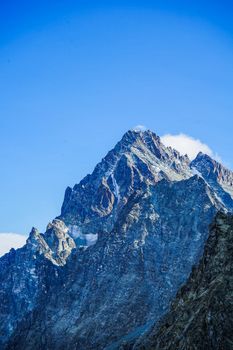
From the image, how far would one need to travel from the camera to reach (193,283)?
8562cm

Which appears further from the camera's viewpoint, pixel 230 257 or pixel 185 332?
pixel 230 257

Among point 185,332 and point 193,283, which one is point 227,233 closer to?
point 193,283

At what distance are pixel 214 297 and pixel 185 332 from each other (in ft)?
17.2

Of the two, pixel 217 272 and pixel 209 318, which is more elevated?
pixel 217 272

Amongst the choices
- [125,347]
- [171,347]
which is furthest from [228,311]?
[125,347]

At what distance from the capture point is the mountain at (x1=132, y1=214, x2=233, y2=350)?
67.0 m

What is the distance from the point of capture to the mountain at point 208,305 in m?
67.0

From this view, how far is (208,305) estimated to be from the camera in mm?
70562

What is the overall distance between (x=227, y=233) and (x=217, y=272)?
7.94m

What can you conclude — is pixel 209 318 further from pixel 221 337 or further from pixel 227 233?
pixel 227 233

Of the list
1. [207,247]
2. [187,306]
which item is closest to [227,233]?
[207,247]

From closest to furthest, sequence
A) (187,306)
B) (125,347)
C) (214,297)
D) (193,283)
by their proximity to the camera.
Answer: (214,297) → (187,306) → (193,283) → (125,347)

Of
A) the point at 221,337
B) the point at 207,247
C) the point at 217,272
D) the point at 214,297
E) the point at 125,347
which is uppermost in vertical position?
the point at 125,347

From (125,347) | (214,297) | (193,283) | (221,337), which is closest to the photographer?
(221,337)
